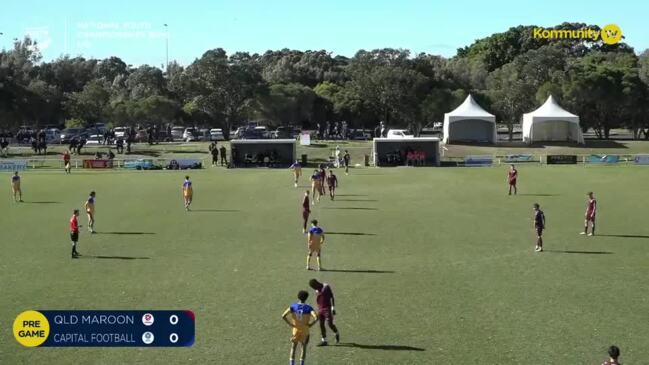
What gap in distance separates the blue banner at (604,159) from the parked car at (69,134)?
4877cm

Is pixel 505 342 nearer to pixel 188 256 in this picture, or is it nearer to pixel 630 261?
pixel 630 261

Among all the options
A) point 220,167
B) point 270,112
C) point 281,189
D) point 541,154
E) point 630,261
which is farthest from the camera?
point 270,112

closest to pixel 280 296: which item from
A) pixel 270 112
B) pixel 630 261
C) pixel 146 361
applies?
pixel 146 361

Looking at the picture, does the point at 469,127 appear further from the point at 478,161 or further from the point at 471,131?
the point at 478,161

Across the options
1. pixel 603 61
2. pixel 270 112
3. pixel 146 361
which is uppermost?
pixel 603 61

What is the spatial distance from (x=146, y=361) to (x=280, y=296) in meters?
4.59

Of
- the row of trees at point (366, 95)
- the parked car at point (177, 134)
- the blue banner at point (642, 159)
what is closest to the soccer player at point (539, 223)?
the blue banner at point (642, 159)

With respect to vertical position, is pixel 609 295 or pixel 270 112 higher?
pixel 270 112

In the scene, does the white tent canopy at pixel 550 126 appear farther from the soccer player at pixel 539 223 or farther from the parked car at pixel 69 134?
the soccer player at pixel 539 223

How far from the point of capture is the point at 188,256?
21.3 metres

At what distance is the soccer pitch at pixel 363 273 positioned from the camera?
13117mm

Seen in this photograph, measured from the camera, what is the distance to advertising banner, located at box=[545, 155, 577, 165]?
2148 inches

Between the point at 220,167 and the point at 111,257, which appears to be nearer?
the point at 111,257
